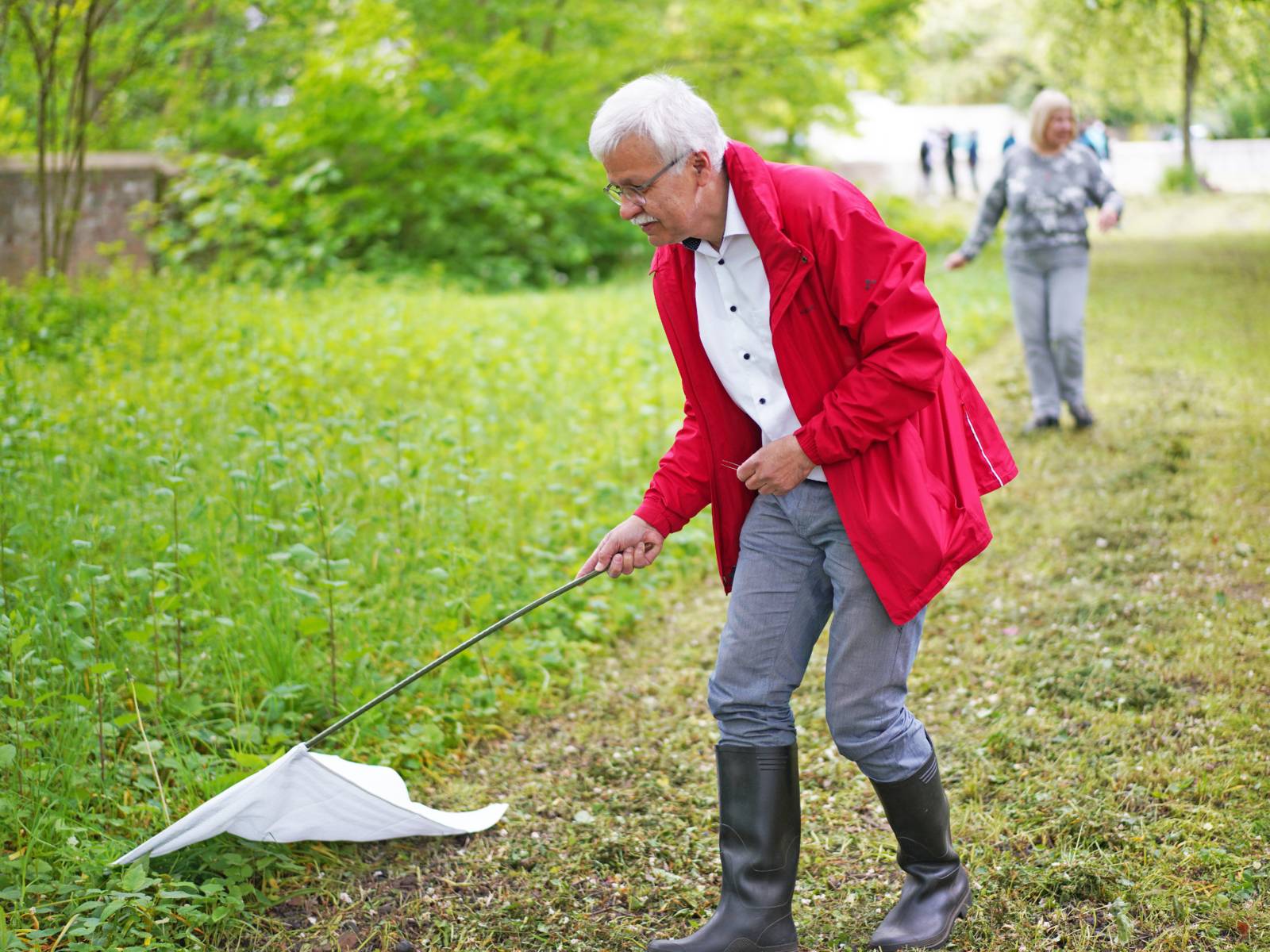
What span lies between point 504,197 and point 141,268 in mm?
3904

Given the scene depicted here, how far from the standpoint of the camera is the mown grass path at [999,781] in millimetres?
2752

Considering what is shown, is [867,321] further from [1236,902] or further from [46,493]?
[46,493]

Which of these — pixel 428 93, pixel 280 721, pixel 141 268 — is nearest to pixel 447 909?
pixel 280 721

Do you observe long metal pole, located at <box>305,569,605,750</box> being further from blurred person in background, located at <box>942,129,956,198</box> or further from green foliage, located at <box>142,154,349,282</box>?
blurred person in background, located at <box>942,129,956,198</box>

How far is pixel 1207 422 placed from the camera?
6695 millimetres

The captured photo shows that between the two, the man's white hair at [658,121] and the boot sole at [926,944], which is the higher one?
the man's white hair at [658,121]

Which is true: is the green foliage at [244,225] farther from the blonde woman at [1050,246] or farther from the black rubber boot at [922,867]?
the black rubber boot at [922,867]

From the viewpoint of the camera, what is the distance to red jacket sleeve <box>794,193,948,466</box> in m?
2.23

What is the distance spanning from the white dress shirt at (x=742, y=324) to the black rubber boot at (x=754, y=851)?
0.63 m

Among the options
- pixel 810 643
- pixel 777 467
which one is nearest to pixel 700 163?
pixel 777 467

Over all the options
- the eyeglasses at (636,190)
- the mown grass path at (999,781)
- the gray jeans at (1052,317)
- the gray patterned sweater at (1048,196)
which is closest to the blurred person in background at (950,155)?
the gray patterned sweater at (1048,196)

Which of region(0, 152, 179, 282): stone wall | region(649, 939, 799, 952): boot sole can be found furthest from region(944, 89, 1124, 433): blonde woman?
region(0, 152, 179, 282): stone wall

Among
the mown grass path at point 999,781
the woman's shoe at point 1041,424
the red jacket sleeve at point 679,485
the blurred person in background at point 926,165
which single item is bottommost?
the blurred person in background at point 926,165

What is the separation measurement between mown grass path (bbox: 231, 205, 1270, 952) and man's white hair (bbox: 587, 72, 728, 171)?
69.2 inches
